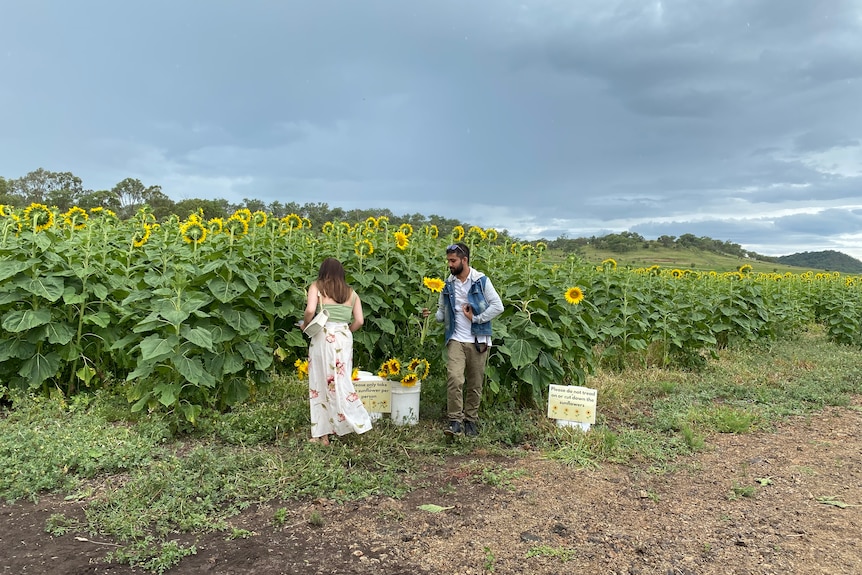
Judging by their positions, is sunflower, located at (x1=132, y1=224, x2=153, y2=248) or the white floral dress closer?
the white floral dress

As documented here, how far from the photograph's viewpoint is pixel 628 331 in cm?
877

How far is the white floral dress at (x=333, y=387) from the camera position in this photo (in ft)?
16.4

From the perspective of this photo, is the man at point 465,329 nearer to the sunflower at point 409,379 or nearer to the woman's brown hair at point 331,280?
the sunflower at point 409,379

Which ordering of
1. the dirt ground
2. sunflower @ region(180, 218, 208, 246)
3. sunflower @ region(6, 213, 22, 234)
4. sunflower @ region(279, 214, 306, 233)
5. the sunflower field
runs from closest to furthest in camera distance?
the dirt ground, the sunflower field, sunflower @ region(180, 218, 208, 246), sunflower @ region(6, 213, 22, 234), sunflower @ region(279, 214, 306, 233)

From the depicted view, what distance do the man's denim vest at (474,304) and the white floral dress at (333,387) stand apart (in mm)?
927

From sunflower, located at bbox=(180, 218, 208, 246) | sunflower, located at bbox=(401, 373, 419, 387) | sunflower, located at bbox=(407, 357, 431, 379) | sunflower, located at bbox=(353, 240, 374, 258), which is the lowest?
sunflower, located at bbox=(401, 373, 419, 387)

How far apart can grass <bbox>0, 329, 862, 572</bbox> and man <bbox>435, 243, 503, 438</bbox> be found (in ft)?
0.92

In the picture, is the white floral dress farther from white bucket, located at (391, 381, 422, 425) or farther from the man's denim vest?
the man's denim vest

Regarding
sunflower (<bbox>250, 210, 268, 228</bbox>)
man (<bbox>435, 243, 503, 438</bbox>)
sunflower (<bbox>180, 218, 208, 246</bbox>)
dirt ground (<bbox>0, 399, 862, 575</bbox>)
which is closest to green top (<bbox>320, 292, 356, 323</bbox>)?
man (<bbox>435, 243, 503, 438</bbox>)

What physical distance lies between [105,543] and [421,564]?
1.78 m

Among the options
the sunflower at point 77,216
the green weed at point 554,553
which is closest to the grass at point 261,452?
the green weed at point 554,553

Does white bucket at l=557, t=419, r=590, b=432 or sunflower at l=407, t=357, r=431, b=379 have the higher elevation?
sunflower at l=407, t=357, r=431, b=379

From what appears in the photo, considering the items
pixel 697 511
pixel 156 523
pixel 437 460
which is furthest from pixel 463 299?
pixel 156 523

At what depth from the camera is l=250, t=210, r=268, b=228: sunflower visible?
20.9 ft
